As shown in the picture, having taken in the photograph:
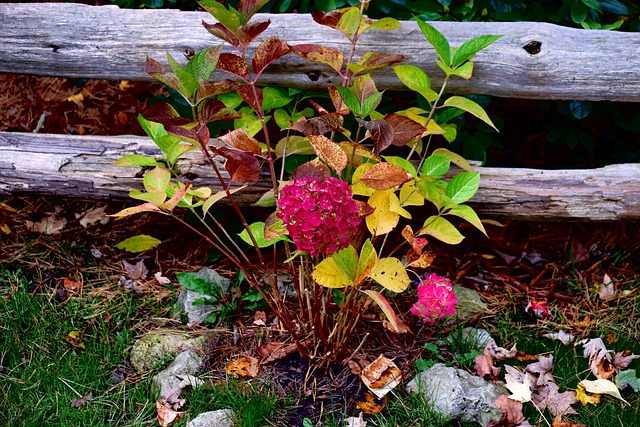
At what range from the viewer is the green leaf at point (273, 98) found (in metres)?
2.27

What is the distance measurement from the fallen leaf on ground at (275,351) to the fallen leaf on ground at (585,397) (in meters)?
0.96

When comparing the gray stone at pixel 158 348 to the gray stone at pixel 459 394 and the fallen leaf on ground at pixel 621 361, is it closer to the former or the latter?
the gray stone at pixel 459 394

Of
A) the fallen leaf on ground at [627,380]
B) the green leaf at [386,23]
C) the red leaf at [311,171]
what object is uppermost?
the green leaf at [386,23]

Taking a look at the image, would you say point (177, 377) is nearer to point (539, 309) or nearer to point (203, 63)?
point (203, 63)

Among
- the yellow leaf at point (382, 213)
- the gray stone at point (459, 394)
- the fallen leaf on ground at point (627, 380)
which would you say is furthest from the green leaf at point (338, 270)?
the fallen leaf on ground at point (627, 380)

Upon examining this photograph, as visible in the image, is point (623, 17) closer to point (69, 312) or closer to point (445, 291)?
point (445, 291)

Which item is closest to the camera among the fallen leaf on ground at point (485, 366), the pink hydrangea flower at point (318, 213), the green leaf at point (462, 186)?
the pink hydrangea flower at point (318, 213)

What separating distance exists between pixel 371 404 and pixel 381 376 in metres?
0.10

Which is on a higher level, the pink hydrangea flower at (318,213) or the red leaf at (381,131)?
the red leaf at (381,131)

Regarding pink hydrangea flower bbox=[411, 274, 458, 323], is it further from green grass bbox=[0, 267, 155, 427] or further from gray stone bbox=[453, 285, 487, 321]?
green grass bbox=[0, 267, 155, 427]

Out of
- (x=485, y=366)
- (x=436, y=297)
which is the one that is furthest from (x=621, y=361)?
(x=436, y=297)

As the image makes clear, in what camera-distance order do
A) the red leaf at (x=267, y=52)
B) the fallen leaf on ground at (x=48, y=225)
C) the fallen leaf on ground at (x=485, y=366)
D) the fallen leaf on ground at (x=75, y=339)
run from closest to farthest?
the red leaf at (x=267, y=52)
the fallen leaf on ground at (x=485, y=366)
the fallen leaf on ground at (x=75, y=339)
the fallen leaf on ground at (x=48, y=225)

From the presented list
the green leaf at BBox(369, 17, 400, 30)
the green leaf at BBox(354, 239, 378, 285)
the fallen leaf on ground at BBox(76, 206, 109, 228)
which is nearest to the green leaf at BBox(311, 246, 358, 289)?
the green leaf at BBox(354, 239, 378, 285)

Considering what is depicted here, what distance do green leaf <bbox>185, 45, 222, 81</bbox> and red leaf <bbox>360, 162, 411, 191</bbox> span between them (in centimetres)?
54
